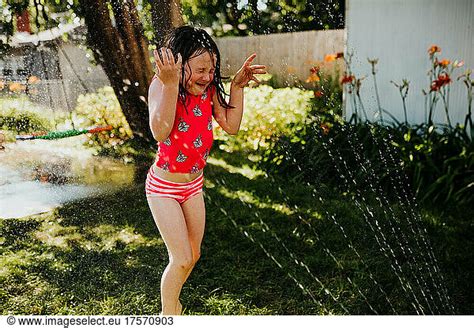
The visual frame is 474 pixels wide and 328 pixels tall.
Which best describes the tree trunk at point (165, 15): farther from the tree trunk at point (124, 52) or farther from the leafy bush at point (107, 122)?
the leafy bush at point (107, 122)

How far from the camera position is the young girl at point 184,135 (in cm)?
202

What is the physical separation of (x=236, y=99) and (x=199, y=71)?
234 mm

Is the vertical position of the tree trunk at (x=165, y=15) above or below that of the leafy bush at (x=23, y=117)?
above

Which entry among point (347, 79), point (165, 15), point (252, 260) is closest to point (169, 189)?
point (165, 15)

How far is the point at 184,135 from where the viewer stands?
81.7 inches

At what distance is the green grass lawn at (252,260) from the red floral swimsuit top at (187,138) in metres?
0.91

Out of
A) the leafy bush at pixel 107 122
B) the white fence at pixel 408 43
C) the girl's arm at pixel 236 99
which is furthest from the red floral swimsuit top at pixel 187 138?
the white fence at pixel 408 43

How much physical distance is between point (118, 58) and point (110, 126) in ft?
1.38

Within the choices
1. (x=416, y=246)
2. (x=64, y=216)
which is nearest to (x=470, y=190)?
(x=416, y=246)

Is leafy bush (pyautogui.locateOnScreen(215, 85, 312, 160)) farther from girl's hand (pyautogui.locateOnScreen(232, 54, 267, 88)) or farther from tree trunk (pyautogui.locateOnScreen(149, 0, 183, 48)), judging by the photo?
girl's hand (pyautogui.locateOnScreen(232, 54, 267, 88))

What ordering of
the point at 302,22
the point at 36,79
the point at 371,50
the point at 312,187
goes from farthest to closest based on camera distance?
the point at 371,50, the point at 302,22, the point at 312,187, the point at 36,79

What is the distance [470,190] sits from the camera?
397 centimetres

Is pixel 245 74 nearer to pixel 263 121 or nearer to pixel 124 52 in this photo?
pixel 124 52

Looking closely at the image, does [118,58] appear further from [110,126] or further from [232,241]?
[232,241]
